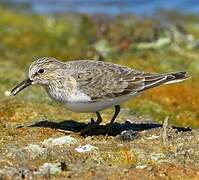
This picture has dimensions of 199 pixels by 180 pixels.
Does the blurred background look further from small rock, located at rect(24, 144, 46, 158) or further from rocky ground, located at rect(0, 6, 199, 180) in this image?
small rock, located at rect(24, 144, 46, 158)

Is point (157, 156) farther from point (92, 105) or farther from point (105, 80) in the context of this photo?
point (105, 80)

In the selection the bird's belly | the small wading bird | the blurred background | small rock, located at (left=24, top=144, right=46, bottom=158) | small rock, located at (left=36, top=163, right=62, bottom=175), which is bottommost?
the blurred background

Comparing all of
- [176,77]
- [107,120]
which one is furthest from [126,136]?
[107,120]

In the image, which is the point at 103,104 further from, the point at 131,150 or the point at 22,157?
the point at 22,157

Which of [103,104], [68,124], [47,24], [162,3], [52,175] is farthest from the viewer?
[162,3]

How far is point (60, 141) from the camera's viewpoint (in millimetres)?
11438

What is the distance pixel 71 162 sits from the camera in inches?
409

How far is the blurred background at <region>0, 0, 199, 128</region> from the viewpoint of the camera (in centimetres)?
1558

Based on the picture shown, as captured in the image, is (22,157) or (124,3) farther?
(124,3)

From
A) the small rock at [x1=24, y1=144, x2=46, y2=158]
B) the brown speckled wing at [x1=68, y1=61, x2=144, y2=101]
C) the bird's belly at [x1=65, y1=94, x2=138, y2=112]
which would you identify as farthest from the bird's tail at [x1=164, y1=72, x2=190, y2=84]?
the small rock at [x1=24, y1=144, x2=46, y2=158]

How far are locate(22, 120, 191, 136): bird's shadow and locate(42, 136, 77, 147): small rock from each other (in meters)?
0.67

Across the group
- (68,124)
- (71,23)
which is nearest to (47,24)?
(71,23)

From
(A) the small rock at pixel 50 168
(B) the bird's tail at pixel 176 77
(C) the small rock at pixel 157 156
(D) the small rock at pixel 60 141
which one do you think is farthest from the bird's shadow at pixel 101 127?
(A) the small rock at pixel 50 168

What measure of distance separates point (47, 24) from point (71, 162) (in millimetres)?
23848
